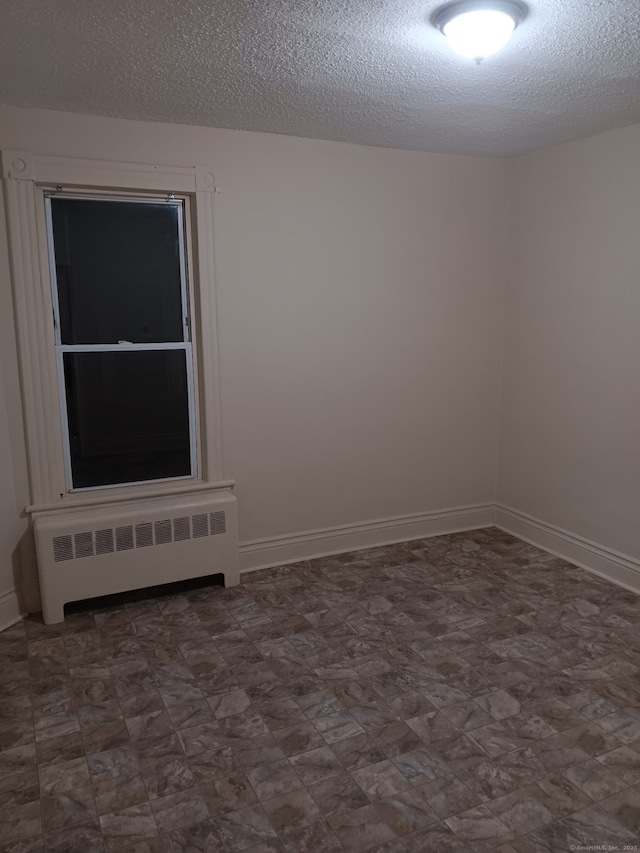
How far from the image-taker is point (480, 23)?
2.11 meters

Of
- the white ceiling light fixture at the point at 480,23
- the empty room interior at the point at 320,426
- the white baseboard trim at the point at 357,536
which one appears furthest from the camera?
the white baseboard trim at the point at 357,536

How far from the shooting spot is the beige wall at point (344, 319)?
3568 mm

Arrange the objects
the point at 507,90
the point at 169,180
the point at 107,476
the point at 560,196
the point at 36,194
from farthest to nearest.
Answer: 1. the point at 560,196
2. the point at 107,476
3. the point at 169,180
4. the point at 36,194
5. the point at 507,90

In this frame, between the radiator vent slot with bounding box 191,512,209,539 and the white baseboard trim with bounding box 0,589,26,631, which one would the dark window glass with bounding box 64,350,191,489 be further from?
the white baseboard trim with bounding box 0,589,26,631

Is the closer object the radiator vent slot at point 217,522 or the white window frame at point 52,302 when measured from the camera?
the white window frame at point 52,302

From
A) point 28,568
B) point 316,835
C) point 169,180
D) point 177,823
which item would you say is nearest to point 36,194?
point 169,180

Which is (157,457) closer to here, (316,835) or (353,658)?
(353,658)

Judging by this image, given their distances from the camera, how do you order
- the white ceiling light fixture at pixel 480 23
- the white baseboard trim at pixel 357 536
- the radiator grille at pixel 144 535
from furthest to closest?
the white baseboard trim at pixel 357 536
the radiator grille at pixel 144 535
the white ceiling light fixture at pixel 480 23

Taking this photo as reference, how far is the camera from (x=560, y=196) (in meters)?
3.92

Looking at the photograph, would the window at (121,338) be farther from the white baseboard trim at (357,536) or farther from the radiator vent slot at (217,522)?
the white baseboard trim at (357,536)

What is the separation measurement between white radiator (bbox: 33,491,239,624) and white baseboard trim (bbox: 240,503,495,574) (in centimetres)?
27

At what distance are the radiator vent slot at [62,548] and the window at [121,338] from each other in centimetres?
34

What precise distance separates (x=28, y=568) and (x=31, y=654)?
517 mm

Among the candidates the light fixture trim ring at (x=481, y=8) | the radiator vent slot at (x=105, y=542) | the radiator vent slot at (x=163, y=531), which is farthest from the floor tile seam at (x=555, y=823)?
the light fixture trim ring at (x=481, y=8)
